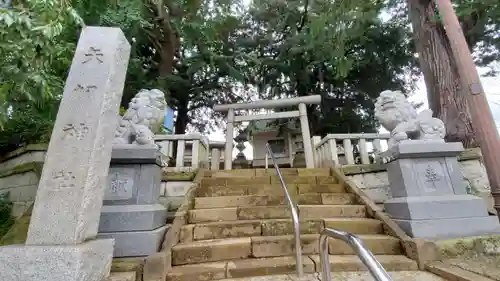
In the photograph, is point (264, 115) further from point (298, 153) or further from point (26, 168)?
point (298, 153)

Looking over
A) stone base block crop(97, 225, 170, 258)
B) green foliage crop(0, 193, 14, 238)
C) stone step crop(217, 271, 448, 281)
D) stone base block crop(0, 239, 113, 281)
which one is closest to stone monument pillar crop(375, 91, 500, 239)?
stone step crop(217, 271, 448, 281)

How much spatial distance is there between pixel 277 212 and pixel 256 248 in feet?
2.46

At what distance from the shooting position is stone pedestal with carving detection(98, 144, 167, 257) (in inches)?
93.7

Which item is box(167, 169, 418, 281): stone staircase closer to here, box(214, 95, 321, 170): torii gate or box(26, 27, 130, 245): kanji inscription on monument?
box(26, 27, 130, 245): kanji inscription on monument

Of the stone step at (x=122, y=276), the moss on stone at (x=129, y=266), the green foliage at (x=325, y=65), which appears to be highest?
the green foliage at (x=325, y=65)

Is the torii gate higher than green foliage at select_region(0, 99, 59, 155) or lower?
higher

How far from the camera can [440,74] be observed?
4.13m

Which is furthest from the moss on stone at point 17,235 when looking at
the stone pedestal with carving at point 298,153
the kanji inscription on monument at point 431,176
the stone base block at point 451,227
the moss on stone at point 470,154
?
the stone pedestal with carving at point 298,153

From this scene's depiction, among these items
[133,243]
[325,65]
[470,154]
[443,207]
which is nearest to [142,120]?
[133,243]

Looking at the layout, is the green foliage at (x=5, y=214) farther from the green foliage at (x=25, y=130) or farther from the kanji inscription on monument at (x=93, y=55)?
the kanji inscription on monument at (x=93, y=55)

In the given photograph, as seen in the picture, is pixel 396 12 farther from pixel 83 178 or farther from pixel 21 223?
pixel 21 223

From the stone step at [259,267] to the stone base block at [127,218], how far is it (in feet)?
1.76

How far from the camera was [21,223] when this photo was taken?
266 cm

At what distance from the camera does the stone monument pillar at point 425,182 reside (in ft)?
8.50
